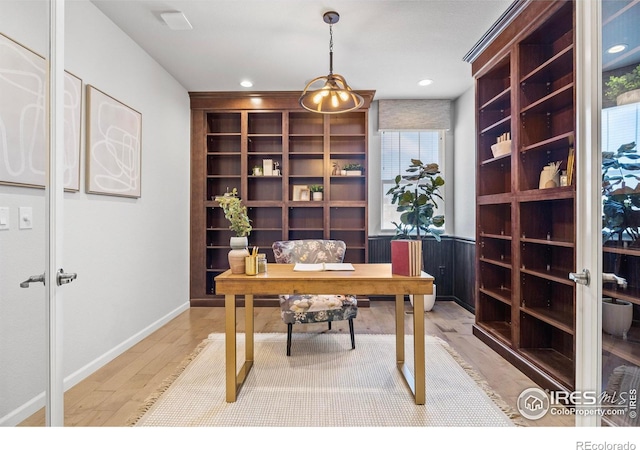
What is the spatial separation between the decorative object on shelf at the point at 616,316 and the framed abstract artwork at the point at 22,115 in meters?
2.37

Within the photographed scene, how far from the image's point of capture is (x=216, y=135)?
14.5 feet

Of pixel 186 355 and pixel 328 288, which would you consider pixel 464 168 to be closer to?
pixel 328 288

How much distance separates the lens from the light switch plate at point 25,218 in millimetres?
1379

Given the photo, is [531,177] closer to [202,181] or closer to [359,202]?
[359,202]

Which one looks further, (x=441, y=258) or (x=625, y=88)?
(x=441, y=258)

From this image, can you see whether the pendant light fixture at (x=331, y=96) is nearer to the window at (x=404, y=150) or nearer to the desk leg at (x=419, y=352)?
the desk leg at (x=419, y=352)

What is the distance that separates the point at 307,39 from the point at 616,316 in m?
2.98

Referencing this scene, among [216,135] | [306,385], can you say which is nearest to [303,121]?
[216,135]

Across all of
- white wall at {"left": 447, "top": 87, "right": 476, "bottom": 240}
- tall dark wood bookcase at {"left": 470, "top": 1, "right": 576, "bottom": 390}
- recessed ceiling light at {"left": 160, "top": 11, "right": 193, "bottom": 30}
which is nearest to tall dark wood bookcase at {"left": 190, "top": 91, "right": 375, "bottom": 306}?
white wall at {"left": 447, "top": 87, "right": 476, "bottom": 240}

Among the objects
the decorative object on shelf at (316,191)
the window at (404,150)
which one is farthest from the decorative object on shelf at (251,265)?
the window at (404,150)

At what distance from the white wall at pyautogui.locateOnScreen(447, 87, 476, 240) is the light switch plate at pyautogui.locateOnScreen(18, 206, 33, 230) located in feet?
13.2

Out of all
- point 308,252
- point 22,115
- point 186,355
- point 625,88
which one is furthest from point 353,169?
point 22,115

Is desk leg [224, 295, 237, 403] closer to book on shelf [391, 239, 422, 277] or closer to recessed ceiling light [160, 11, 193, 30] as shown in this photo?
book on shelf [391, 239, 422, 277]

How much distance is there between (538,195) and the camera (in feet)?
7.63
